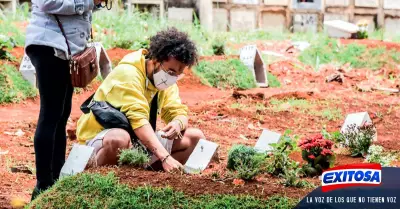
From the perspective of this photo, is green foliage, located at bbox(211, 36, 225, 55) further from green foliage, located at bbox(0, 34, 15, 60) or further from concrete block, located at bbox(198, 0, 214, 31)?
green foliage, located at bbox(0, 34, 15, 60)

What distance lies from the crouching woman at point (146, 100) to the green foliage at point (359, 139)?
1404 mm

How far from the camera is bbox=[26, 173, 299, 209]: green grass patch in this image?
462 cm

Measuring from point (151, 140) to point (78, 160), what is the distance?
46 centimetres

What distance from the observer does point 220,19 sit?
1709 centimetres

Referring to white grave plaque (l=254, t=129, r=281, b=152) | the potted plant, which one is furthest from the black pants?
the potted plant

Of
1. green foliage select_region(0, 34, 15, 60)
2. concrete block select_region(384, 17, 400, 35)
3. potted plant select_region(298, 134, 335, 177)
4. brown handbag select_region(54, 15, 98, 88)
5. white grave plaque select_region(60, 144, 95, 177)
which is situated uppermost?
brown handbag select_region(54, 15, 98, 88)

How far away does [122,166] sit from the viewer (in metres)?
5.26

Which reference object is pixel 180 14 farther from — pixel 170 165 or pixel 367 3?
pixel 170 165

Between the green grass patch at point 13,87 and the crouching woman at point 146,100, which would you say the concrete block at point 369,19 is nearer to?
the green grass patch at point 13,87

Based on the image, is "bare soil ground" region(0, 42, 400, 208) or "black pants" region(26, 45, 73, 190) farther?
"black pants" region(26, 45, 73, 190)

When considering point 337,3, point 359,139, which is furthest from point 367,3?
point 359,139

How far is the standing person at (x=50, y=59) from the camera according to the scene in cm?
506

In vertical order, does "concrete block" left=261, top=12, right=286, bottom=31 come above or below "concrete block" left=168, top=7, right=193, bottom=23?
below

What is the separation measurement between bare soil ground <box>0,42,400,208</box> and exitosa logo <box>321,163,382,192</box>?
0.69 ft
